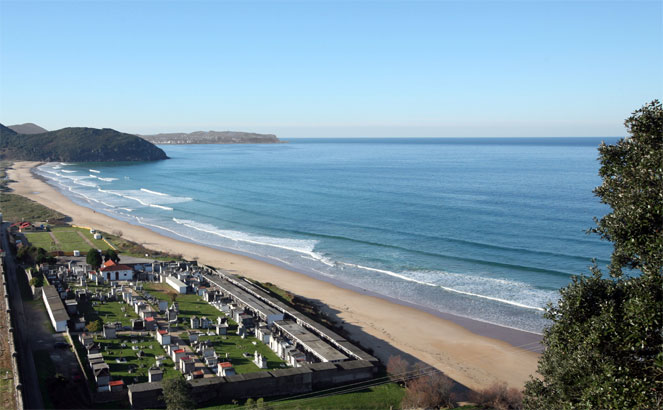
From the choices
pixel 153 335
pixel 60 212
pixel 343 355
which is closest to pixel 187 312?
pixel 153 335

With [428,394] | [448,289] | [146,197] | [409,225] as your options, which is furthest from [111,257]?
[146,197]

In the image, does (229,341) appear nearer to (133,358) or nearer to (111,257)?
(133,358)

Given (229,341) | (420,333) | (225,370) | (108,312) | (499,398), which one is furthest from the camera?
(420,333)

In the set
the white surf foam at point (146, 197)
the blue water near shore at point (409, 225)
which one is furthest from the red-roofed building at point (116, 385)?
the white surf foam at point (146, 197)

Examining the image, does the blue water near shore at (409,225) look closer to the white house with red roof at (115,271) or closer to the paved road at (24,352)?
the white house with red roof at (115,271)

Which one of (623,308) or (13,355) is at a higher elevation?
(623,308)

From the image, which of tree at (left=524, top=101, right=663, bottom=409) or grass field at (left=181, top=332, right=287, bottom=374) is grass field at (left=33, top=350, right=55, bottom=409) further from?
tree at (left=524, top=101, right=663, bottom=409)

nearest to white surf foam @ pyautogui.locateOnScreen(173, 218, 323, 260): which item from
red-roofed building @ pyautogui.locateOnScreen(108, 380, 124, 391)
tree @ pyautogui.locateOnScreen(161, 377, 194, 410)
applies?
red-roofed building @ pyautogui.locateOnScreen(108, 380, 124, 391)
